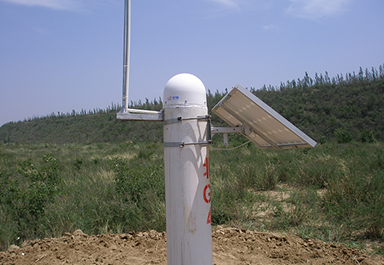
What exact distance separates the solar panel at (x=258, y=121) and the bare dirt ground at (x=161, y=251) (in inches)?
61.6

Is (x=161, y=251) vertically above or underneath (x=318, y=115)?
underneath

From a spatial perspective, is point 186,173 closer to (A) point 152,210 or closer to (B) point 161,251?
(B) point 161,251

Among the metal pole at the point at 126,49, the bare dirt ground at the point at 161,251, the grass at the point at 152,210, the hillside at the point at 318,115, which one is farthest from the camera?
the hillside at the point at 318,115

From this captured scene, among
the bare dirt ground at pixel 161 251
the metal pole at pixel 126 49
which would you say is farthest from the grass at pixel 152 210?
the metal pole at pixel 126 49

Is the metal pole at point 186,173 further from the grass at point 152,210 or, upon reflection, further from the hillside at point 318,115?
the hillside at point 318,115

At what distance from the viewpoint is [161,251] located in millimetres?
4102

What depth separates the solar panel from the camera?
8.38 feet

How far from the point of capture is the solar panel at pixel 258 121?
2.55 meters

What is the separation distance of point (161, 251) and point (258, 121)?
244 centimetres

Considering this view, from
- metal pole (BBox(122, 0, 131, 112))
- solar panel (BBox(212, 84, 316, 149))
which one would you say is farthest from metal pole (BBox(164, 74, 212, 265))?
solar panel (BBox(212, 84, 316, 149))

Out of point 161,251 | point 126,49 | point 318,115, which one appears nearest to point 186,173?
point 126,49

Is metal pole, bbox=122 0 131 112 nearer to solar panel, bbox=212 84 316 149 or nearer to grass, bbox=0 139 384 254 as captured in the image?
solar panel, bbox=212 84 316 149

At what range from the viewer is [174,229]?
8.36 ft

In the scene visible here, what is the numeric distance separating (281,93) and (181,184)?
43340mm
